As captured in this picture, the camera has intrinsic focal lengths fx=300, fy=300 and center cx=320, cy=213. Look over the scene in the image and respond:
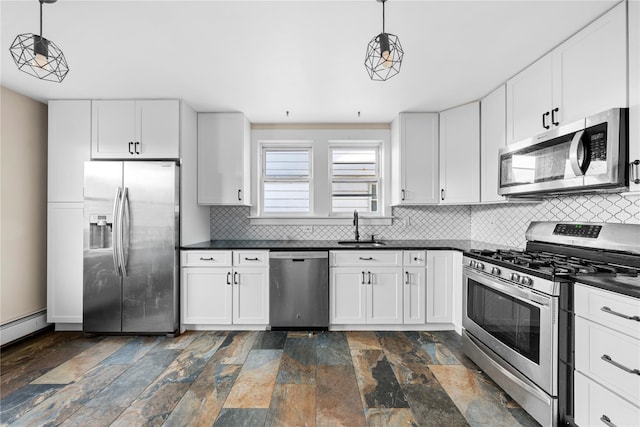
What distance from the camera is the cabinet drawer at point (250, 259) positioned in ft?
10.6

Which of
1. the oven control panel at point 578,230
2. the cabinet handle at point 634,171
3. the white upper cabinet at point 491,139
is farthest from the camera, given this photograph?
the white upper cabinet at point 491,139

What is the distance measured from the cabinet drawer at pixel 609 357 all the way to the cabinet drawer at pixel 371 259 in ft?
5.64

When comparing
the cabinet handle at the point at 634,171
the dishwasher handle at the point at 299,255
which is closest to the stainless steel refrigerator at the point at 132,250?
the dishwasher handle at the point at 299,255

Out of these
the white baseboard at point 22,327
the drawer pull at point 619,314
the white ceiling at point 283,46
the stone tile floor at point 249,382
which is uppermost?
the white ceiling at point 283,46

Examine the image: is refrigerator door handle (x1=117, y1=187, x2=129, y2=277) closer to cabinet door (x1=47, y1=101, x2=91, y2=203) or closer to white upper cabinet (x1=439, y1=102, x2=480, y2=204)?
cabinet door (x1=47, y1=101, x2=91, y2=203)

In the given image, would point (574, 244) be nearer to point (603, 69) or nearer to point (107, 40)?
point (603, 69)

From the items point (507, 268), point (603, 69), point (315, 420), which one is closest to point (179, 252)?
point (315, 420)

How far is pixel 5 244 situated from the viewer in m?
2.91

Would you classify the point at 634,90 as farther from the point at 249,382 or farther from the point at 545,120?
the point at 249,382

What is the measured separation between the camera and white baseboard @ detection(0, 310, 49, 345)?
2867mm

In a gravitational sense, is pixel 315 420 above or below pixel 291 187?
below

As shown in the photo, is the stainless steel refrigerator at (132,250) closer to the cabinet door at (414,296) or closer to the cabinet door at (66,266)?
the cabinet door at (66,266)

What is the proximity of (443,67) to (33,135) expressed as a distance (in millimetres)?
4159

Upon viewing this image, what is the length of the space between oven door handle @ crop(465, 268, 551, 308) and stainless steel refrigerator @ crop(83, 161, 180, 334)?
2887 mm
